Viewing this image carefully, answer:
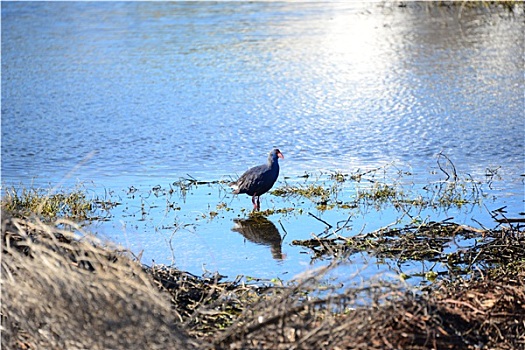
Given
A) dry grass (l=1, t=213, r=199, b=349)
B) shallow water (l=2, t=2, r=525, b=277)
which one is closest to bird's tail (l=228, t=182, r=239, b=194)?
shallow water (l=2, t=2, r=525, b=277)

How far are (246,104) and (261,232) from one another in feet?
22.7

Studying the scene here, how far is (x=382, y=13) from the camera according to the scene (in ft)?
80.0

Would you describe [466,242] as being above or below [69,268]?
below

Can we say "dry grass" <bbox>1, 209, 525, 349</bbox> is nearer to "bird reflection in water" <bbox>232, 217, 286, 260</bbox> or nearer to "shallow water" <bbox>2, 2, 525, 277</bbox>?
"shallow water" <bbox>2, 2, 525, 277</bbox>

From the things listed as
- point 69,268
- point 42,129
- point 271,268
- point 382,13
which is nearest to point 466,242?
point 271,268

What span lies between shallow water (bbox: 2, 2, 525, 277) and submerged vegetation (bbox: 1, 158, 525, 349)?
586 mm

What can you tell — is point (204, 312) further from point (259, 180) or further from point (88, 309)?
point (259, 180)

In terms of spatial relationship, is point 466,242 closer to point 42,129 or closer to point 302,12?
point 42,129

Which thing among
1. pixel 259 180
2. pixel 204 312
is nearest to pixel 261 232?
pixel 259 180

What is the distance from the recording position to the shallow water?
934 cm

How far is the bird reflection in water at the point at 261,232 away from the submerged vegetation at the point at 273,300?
0.50 feet

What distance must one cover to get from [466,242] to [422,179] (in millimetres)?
2706

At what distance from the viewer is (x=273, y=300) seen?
421cm

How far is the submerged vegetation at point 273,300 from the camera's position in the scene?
3.93 meters
